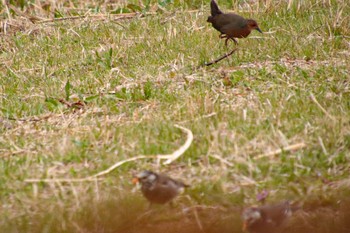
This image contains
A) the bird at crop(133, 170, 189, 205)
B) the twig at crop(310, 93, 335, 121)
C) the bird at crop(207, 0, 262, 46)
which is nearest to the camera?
the bird at crop(133, 170, 189, 205)

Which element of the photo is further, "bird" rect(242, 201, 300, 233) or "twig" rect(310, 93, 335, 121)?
"twig" rect(310, 93, 335, 121)

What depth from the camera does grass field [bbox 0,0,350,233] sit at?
4.52 meters

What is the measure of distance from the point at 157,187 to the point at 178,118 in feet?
4.03

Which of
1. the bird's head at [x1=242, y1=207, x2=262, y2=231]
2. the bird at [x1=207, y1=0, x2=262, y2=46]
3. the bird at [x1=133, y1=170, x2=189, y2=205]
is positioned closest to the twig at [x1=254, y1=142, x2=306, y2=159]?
the bird at [x1=133, y1=170, x2=189, y2=205]

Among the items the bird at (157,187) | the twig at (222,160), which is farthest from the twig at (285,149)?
the bird at (157,187)

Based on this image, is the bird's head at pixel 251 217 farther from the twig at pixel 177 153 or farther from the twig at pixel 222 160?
the twig at pixel 177 153

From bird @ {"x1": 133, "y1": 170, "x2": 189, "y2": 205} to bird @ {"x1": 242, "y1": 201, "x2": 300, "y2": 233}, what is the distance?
1.53 ft

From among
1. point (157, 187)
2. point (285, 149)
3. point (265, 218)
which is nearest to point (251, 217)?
point (265, 218)

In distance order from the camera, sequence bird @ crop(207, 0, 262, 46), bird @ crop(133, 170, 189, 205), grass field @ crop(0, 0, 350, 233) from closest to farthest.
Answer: bird @ crop(133, 170, 189, 205) < grass field @ crop(0, 0, 350, 233) < bird @ crop(207, 0, 262, 46)

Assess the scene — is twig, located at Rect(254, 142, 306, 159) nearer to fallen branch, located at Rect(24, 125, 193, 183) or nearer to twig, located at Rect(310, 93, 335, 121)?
twig, located at Rect(310, 93, 335, 121)

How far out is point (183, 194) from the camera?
4.57m

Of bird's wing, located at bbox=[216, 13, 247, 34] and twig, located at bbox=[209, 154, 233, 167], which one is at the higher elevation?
bird's wing, located at bbox=[216, 13, 247, 34]

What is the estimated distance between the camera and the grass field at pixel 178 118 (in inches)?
178

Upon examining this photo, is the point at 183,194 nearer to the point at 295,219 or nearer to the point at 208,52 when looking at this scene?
the point at 295,219
